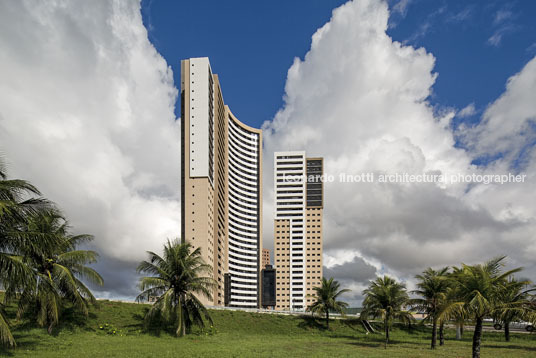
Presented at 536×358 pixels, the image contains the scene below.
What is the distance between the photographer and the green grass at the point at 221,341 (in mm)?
25906

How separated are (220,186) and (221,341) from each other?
94.7m

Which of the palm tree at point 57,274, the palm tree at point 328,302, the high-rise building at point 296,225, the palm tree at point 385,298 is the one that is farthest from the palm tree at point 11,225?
the high-rise building at point 296,225

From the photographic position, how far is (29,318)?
32031 millimetres

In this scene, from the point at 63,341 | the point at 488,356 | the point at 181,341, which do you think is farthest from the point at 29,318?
the point at 488,356

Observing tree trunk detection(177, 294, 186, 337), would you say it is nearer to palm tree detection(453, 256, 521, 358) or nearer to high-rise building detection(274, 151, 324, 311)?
palm tree detection(453, 256, 521, 358)

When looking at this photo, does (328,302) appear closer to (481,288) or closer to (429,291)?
(429,291)

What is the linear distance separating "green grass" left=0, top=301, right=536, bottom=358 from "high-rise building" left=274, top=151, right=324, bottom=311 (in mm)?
121389

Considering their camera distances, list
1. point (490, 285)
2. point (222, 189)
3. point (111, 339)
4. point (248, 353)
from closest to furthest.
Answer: point (490, 285)
point (248, 353)
point (111, 339)
point (222, 189)

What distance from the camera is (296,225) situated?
17975cm

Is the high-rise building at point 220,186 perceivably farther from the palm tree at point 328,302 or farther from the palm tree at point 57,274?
the palm tree at point 57,274

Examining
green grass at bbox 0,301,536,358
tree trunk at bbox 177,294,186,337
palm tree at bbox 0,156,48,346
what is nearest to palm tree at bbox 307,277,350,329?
green grass at bbox 0,301,536,358

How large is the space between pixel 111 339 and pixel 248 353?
1282 centimetres

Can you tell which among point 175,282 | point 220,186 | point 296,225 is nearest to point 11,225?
point 175,282

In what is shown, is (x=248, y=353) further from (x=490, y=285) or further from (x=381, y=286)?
(x=381, y=286)
